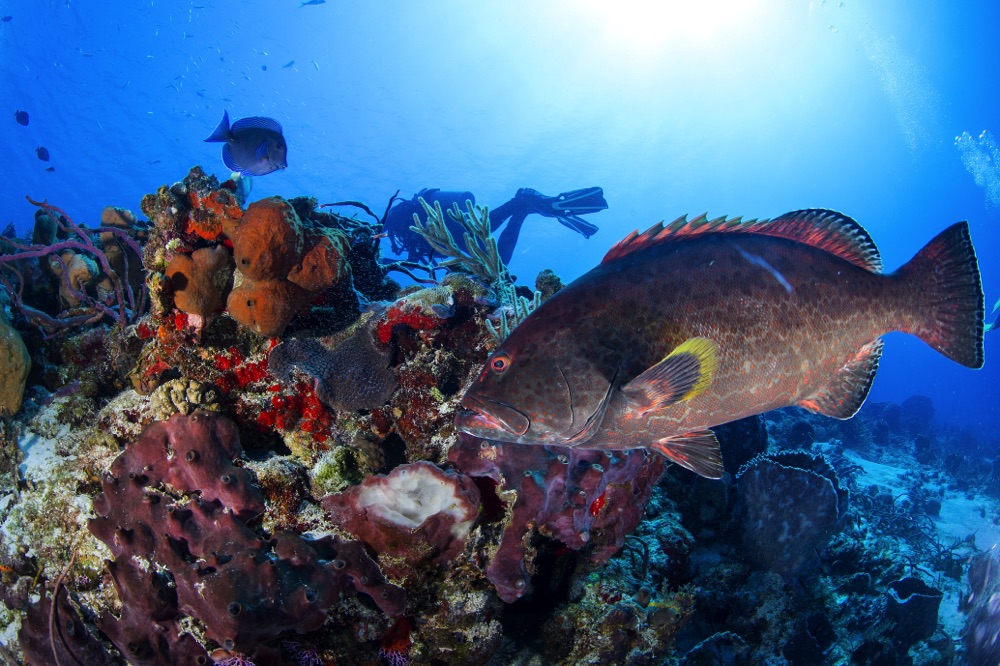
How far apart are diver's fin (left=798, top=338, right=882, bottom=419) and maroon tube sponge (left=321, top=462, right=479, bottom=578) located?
6.94ft

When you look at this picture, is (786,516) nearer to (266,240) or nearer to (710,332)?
(710,332)

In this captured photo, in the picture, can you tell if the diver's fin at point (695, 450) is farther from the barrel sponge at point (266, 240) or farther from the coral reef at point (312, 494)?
the barrel sponge at point (266, 240)

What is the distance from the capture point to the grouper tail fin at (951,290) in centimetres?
228

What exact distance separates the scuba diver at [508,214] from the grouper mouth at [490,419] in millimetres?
7574

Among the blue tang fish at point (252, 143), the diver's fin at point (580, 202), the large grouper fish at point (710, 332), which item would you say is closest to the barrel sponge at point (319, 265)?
the large grouper fish at point (710, 332)

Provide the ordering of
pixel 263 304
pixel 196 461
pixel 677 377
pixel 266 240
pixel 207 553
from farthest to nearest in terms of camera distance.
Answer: pixel 263 304
pixel 266 240
pixel 196 461
pixel 207 553
pixel 677 377

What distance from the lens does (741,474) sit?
5.42 meters

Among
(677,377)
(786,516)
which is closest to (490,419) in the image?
(677,377)

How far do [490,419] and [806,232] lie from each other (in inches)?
78.0

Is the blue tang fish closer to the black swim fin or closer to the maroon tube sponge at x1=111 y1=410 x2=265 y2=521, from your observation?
the maroon tube sponge at x1=111 y1=410 x2=265 y2=521

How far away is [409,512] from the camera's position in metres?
2.77

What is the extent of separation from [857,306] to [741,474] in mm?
3860

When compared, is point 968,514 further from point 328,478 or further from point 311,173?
point 311,173

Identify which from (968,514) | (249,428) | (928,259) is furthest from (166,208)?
(968,514)
